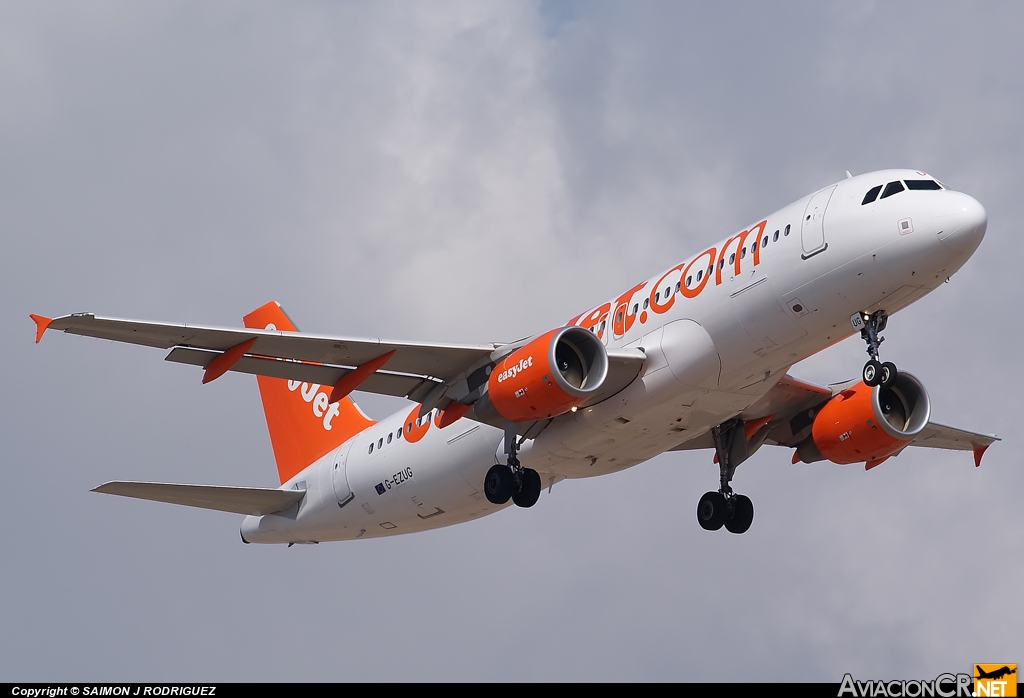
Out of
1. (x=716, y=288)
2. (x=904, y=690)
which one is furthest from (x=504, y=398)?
(x=904, y=690)

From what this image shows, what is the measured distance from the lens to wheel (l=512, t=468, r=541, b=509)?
29.5 m

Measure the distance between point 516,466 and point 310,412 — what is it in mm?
11022

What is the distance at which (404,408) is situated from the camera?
113ft

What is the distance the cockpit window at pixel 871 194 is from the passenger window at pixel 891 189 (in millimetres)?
126

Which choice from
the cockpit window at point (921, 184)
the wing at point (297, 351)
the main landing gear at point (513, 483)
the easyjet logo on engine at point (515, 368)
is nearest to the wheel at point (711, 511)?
the main landing gear at point (513, 483)

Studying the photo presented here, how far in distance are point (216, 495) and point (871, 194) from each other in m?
17.9

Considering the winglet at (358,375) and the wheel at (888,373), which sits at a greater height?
the winglet at (358,375)

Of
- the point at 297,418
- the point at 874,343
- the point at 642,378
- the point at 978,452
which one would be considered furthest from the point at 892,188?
the point at 297,418

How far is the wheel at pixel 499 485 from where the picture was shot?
2925 centimetres

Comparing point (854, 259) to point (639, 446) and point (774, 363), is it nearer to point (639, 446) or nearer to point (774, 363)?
point (774, 363)

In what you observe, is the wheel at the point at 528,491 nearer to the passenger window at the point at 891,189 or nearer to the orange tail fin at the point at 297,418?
the orange tail fin at the point at 297,418

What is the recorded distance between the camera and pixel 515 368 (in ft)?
91.0

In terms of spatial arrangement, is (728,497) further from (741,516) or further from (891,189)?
(891,189)

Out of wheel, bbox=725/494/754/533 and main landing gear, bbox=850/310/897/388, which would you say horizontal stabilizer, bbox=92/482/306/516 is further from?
main landing gear, bbox=850/310/897/388
